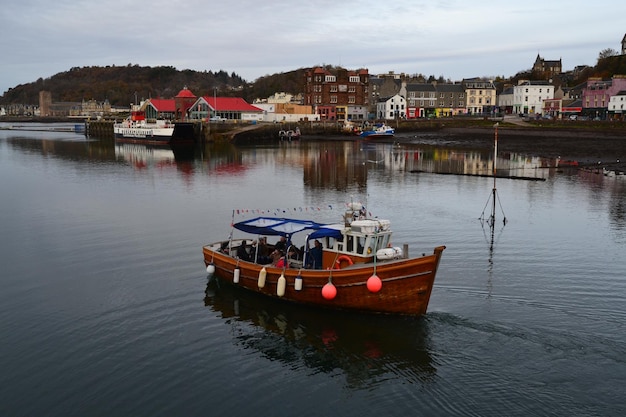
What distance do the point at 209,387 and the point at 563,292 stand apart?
12277mm

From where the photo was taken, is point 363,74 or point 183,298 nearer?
point 183,298

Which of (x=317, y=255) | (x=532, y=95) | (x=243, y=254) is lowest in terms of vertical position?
(x=243, y=254)

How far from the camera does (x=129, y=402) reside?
44.3 ft

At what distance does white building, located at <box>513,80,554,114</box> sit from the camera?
116 meters

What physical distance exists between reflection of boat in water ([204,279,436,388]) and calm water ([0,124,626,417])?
6 centimetres

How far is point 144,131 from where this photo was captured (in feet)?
320

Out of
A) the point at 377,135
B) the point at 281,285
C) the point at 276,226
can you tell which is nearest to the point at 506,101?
the point at 377,135

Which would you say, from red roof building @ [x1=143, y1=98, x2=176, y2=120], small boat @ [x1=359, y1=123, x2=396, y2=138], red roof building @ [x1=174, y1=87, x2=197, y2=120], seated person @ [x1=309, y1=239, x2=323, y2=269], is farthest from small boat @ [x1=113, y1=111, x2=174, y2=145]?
seated person @ [x1=309, y1=239, x2=323, y2=269]

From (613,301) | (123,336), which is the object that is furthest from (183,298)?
(613,301)

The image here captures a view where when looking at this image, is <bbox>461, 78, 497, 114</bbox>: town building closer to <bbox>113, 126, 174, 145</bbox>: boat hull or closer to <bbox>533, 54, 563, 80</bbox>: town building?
<bbox>533, 54, 563, 80</bbox>: town building

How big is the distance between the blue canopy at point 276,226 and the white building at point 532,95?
10751cm

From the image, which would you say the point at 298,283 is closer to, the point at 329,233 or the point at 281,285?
the point at 281,285

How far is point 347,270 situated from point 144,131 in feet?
282

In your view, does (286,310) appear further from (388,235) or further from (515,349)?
(515,349)
